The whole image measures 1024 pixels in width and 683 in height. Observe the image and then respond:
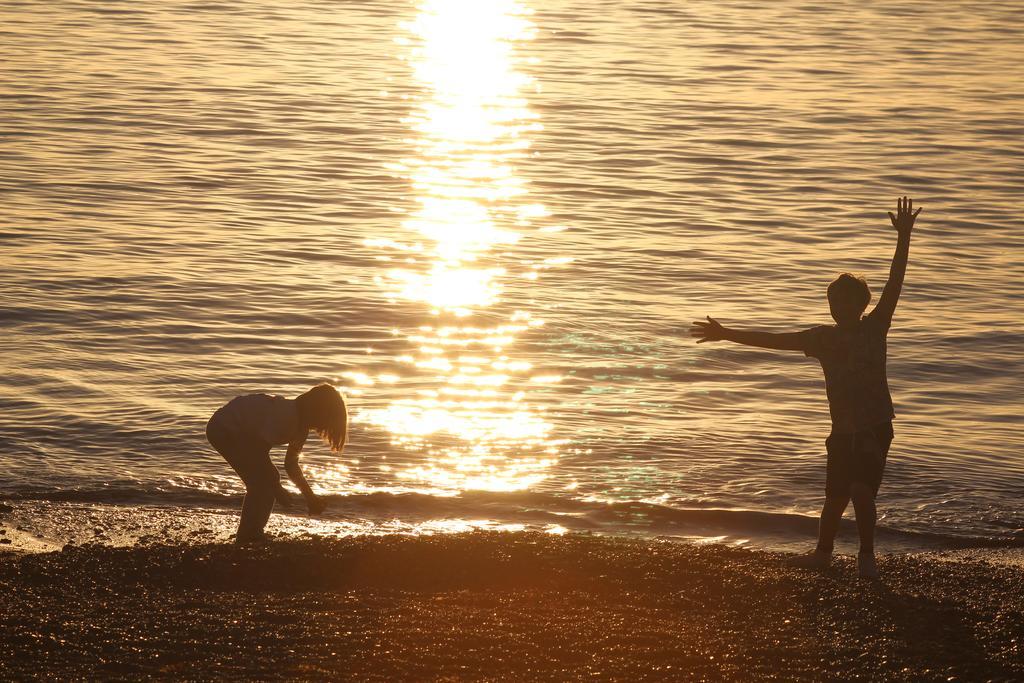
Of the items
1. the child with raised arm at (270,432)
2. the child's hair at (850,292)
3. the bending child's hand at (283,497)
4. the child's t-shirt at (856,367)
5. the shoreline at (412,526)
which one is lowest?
the shoreline at (412,526)

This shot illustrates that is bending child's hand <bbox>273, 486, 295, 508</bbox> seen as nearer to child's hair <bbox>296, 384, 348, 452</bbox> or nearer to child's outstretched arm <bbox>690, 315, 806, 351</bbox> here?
child's hair <bbox>296, 384, 348, 452</bbox>

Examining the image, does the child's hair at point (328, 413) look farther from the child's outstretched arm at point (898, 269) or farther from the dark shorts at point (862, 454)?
the child's outstretched arm at point (898, 269)

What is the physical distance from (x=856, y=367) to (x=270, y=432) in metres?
3.46

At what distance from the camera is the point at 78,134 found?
2692 cm

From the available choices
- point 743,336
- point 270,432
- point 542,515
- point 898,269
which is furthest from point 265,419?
point 898,269

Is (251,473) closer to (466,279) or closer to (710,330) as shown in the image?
(710,330)

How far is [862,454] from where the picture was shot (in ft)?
28.9

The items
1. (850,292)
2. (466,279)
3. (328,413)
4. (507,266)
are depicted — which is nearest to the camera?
(850,292)

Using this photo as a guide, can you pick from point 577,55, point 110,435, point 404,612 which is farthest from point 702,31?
point 404,612

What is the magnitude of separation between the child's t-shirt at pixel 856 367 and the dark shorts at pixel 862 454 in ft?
0.15

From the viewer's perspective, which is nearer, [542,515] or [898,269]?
[898,269]

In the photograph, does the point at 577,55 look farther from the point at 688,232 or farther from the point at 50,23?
the point at 688,232

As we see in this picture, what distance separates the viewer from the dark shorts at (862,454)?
881 cm

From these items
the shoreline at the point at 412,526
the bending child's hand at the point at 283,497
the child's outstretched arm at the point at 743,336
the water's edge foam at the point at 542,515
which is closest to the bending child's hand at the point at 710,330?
the child's outstretched arm at the point at 743,336
